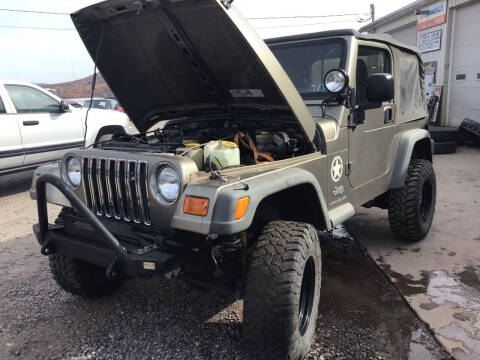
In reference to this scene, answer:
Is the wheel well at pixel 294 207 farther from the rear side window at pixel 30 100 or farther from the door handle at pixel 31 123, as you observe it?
the rear side window at pixel 30 100

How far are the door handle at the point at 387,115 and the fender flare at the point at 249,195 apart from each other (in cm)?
172

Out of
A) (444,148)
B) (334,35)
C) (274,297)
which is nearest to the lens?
(274,297)

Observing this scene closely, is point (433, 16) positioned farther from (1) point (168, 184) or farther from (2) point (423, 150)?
(1) point (168, 184)

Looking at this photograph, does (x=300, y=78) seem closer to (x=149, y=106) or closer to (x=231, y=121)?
(x=231, y=121)

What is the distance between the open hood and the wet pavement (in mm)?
1593

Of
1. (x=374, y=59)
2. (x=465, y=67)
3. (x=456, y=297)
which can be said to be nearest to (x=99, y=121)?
(x=374, y=59)

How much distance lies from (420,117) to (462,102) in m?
8.40

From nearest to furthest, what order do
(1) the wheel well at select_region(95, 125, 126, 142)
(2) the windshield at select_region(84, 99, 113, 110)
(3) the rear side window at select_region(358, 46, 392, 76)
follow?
(3) the rear side window at select_region(358, 46, 392, 76), (1) the wheel well at select_region(95, 125, 126, 142), (2) the windshield at select_region(84, 99, 113, 110)

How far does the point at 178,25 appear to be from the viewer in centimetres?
279

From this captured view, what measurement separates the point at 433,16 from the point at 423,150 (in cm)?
970

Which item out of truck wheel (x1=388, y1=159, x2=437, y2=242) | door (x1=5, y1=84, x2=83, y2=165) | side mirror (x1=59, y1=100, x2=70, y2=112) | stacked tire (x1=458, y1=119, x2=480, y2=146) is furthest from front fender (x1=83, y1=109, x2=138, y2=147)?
stacked tire (x1=458, y1=119, x2=480, y2=146)

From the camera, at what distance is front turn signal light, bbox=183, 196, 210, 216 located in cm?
202

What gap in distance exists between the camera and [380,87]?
10.3 feet

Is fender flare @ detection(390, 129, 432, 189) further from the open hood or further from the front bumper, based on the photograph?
the front bumper
